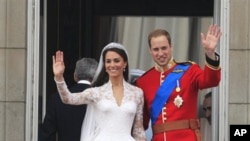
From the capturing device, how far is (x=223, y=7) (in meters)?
8.98

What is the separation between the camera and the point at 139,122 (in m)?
7.01

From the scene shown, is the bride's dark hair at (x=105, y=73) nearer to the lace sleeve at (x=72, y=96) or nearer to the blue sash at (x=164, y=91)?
the lace sleeve at (x=72, y=96)

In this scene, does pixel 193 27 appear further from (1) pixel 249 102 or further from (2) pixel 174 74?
(2) pixel 174 74

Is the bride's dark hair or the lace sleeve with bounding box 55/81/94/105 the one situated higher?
the bride's dark hair

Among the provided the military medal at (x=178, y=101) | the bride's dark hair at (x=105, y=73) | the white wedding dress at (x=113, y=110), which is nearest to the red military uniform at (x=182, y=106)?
the military medal at (x=178, y=101)

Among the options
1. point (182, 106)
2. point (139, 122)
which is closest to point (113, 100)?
point (139, 122)

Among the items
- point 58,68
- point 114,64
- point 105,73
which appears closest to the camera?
point 58,68

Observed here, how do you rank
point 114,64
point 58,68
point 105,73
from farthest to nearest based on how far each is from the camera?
point 105,73 → point 114,64 → point 58,68

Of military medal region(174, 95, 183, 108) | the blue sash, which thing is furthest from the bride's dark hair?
military medal region(174, 95, 183, 108)

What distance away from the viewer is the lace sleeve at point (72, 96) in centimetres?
686

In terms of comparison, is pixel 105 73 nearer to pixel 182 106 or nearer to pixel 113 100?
pixel 113 100

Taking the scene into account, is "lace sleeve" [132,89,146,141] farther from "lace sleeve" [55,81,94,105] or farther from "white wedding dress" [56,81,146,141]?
"lace sleeve" [55,81,94,105]

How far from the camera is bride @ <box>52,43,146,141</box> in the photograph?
271 inches

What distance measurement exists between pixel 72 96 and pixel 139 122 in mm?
549
